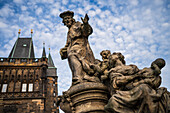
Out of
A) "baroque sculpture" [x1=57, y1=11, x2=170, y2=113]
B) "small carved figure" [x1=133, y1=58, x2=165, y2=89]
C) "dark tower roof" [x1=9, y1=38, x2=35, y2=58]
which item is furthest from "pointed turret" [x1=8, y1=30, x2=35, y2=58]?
"small carved figure" [x1=133, y1=58, x2=165, y2=89]

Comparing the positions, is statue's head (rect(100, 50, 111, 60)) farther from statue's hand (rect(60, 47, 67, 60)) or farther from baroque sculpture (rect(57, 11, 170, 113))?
statue's hand (rect(60, 47, 67, 60))

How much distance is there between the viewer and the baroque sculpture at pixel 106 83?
2.40 meters

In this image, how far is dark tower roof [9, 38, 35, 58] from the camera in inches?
1544

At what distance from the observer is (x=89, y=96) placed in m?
3.24

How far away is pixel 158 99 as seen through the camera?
232cm

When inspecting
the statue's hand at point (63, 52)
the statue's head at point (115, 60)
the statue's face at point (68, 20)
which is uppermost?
the statue's face at point (68, 20)

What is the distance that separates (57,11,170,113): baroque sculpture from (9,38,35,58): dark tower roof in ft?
120

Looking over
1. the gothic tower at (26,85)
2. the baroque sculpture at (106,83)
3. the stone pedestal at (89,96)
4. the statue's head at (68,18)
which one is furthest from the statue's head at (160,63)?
the gothic tower at (26,85)

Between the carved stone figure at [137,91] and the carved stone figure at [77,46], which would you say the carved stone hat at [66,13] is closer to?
the carved stone figure at [77,46]

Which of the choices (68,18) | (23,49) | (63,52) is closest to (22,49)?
(23,49)

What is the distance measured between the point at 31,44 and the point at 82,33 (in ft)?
136

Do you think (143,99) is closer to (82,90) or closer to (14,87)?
(82,90)

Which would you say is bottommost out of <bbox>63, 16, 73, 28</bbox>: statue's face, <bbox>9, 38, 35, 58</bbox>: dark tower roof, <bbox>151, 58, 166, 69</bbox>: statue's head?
<bbox>151, 58, 166, 69</bbox>: statue's head

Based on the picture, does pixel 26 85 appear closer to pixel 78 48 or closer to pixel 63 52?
pixel 63 52
